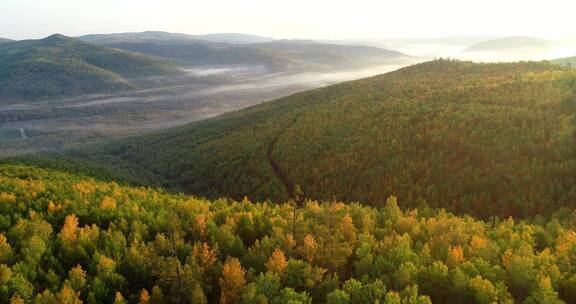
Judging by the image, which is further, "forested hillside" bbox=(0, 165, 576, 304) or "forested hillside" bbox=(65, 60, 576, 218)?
"forested hillside" bbox=(65, 60, 576, 218)

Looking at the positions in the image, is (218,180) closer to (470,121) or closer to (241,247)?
(470,121)

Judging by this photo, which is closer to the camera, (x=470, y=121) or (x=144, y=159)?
(x=470, y=121)

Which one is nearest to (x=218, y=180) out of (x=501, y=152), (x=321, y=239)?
(x=501, y=152)

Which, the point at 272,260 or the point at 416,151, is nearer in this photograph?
the point at 272,260

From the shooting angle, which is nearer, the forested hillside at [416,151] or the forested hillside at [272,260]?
the forested hillside at [272,260]

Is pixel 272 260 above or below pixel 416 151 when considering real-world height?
above
